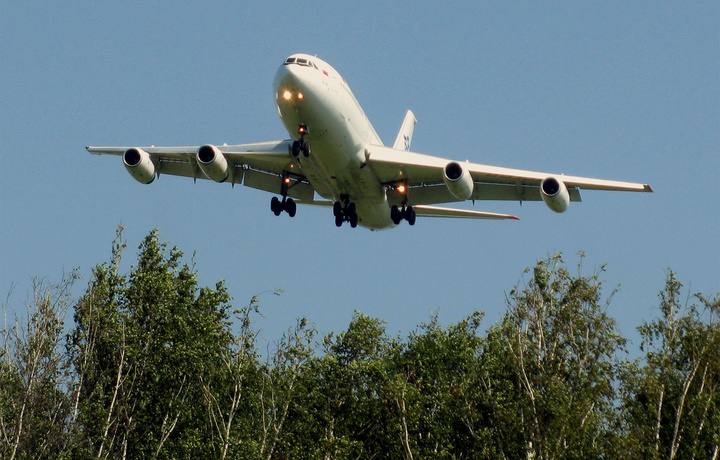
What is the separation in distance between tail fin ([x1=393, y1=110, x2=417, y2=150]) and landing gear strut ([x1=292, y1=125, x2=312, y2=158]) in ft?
48.2

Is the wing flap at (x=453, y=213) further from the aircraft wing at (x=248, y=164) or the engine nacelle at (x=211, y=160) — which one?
the engine nacelle at (x=211, y=160)

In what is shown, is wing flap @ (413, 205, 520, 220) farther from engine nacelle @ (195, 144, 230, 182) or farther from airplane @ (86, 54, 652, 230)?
engine nacelle @ (195, 144, 230, 182)

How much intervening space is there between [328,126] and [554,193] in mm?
7050

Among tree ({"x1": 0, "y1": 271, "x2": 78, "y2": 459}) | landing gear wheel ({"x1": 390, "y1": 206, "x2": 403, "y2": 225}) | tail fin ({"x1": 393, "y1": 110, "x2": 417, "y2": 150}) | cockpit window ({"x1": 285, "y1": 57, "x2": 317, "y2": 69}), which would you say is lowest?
tree ({"x1": 0, "y1": 271, "x2": 78, "y2": 459})

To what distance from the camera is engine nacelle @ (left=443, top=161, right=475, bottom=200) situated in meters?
31.4

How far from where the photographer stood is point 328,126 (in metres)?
29.7

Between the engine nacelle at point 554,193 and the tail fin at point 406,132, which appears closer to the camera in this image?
the engine nacelle at point 554,193

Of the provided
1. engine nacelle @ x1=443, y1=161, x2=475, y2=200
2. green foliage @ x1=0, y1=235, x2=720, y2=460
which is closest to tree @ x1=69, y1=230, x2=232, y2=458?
green foliage @ x1=0, y1=235, x2=720, y2=460

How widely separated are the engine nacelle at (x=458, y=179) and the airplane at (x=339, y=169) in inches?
1.2

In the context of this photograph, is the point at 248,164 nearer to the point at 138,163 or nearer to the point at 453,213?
the point at 138,163

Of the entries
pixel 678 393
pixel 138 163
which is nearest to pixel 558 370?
pixel 678 393

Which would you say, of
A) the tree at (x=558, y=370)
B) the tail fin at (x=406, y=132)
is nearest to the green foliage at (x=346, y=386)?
the tree at (x=558, y=370)

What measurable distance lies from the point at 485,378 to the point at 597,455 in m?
5.39

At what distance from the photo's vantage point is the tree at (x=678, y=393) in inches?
1209
